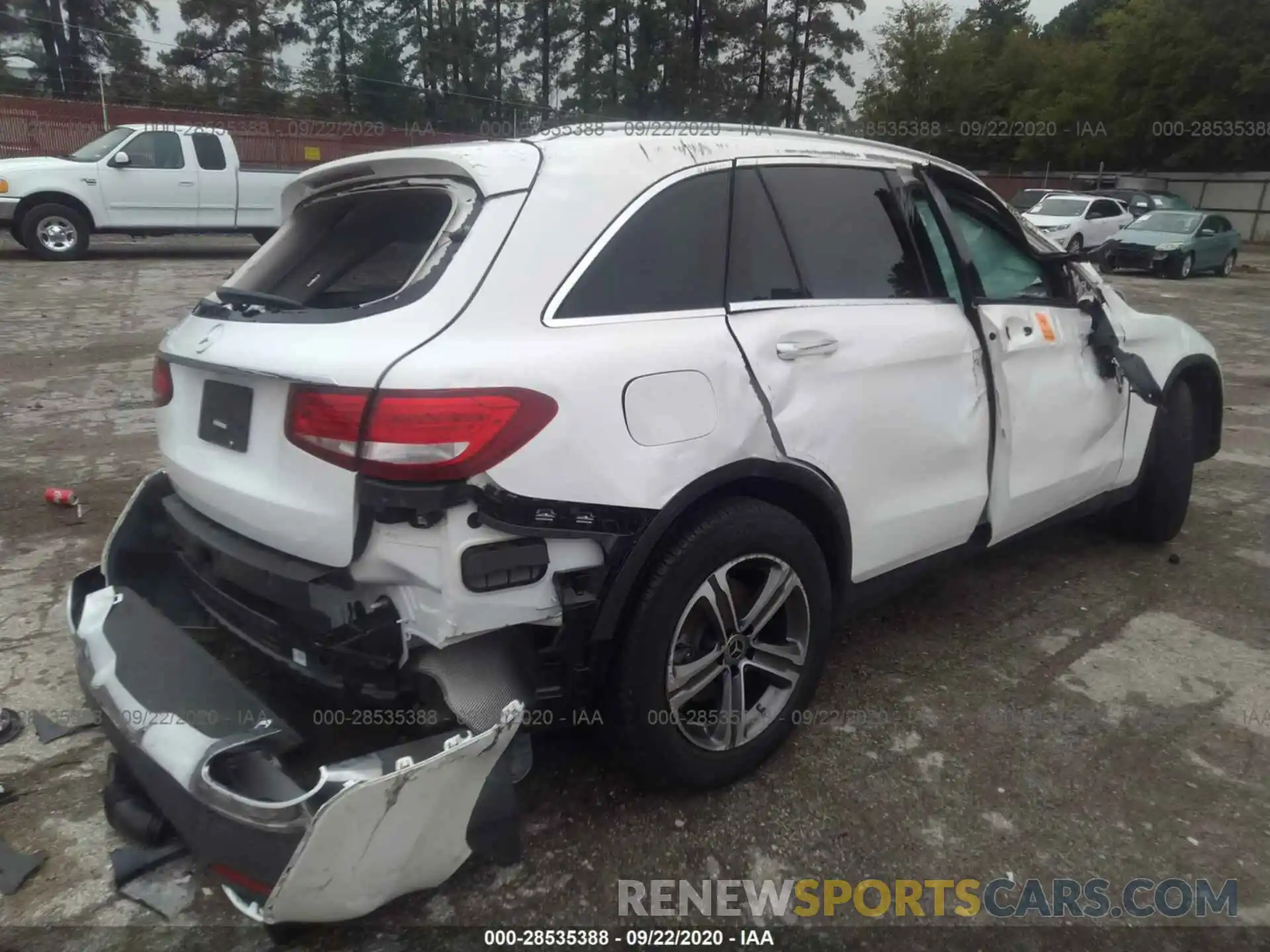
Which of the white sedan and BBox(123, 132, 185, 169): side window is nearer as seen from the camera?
BBox(123, 132, 185, 169): side window

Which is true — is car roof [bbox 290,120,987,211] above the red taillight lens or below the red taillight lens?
above

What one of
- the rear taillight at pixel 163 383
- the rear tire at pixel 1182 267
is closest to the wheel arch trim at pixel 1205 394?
the rear taillight at pixel 163 383

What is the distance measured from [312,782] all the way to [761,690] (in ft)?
4.15

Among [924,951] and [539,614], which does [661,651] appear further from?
[924,951]

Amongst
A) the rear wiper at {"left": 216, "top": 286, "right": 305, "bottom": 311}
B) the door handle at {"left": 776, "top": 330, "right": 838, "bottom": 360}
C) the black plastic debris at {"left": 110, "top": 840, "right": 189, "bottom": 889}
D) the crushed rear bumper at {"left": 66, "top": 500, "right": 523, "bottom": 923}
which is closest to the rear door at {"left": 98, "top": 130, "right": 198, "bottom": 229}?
the rear wiper at {"left": 216, "top": 286, "right": 305, "bottom": 311}

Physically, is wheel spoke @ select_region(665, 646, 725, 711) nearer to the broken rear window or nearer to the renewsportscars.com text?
the renewsportscars.com text

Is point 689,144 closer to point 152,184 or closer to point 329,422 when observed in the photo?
point 329,422

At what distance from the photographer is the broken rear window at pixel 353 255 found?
226 cm

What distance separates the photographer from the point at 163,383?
2658 mm

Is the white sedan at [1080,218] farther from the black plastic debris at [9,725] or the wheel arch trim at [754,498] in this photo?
the black plastic debris at [9,725]

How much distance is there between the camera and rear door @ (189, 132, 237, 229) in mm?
13953

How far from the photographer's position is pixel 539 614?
6.92 feet

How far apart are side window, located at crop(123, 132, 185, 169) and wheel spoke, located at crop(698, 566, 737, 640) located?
13897 mm

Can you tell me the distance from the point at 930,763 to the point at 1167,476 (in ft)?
7.43
